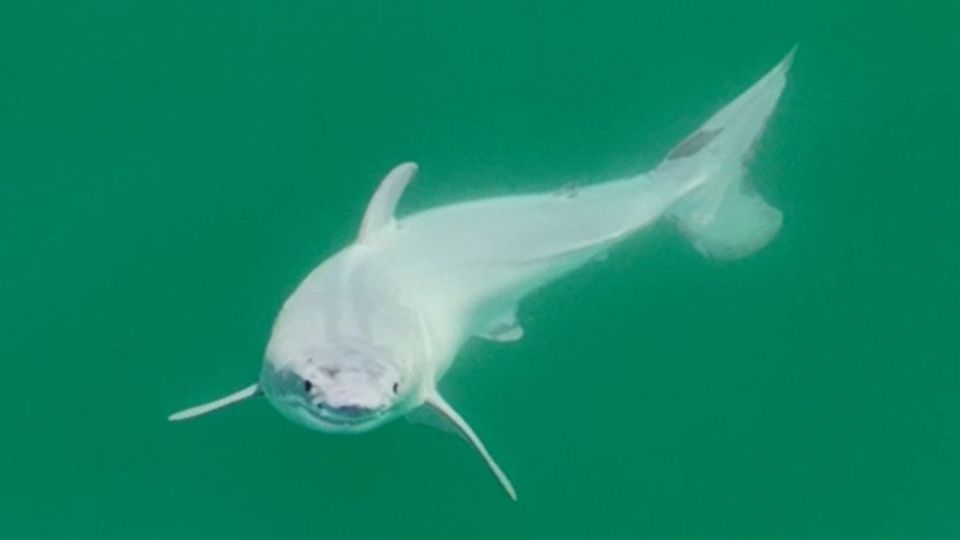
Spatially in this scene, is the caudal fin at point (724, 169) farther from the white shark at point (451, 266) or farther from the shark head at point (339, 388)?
the shark head at point (339, 388)

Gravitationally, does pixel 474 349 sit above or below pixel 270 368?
below

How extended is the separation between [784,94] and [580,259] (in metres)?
3.57

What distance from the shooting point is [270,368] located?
7754mm

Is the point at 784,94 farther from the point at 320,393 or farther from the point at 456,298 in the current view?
the point at 320,393

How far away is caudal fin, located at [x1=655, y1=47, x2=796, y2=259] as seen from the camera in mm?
11094

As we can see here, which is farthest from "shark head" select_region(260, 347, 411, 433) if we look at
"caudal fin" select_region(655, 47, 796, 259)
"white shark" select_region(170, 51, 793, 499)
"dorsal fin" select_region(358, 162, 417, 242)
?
"caudal fin" select_region(655, 47, 796, 259)

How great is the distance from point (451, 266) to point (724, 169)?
10.1 ft

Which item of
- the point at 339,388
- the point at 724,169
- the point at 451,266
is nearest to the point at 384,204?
the point at 451,266

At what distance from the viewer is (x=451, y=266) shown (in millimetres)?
9227

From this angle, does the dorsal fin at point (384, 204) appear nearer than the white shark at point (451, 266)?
No

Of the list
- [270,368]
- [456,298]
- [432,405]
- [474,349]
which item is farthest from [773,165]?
[270,368]

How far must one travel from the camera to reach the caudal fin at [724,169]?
11094mm

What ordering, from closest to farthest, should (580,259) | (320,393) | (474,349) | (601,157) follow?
(320,393) → (580,259) → (474,349) → (601,157)

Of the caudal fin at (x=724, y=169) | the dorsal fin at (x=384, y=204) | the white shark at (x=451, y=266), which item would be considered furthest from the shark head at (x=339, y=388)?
the caudal fin at (x=724, y=169)
